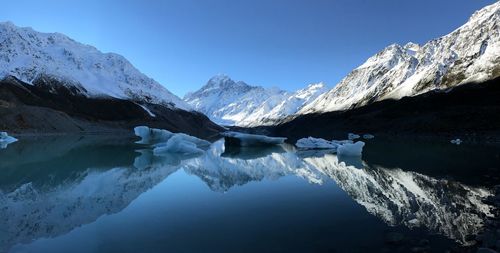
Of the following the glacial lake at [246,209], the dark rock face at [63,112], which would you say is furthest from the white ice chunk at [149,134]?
the glacial lake at [246,209]

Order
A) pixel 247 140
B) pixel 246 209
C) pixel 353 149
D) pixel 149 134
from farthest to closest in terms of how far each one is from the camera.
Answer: pixel 149 134 → pixel 247 140 → pixel 353 149 → pixel 246 209

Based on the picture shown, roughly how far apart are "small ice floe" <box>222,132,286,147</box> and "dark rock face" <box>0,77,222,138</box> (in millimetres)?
61641

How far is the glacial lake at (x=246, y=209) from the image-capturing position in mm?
12141

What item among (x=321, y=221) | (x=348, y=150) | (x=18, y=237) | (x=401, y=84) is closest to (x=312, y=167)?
(x=348, y=150)

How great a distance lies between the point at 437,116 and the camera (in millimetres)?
95438

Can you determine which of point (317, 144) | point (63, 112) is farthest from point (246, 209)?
point (63, 112)

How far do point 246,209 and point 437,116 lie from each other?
297 ft

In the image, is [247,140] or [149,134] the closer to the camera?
[247,140]

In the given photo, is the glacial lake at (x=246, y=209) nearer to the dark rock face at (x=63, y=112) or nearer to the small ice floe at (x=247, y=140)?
the small ice floe at (x=247, y=140)

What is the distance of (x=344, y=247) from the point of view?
11539 mm

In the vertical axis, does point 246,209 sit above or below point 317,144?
below

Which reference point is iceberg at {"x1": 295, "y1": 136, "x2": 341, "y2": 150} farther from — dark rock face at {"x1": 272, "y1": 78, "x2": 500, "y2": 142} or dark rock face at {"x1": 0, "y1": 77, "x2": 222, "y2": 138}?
dark rock face at {"x1": 0, "y1": 77, "x2": 222, "y2": 138}

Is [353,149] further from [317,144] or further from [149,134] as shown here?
[149,134]

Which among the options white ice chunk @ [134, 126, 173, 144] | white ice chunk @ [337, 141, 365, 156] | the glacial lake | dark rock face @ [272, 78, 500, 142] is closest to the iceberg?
white ice chunk @ [337, 141, 365, 156]
